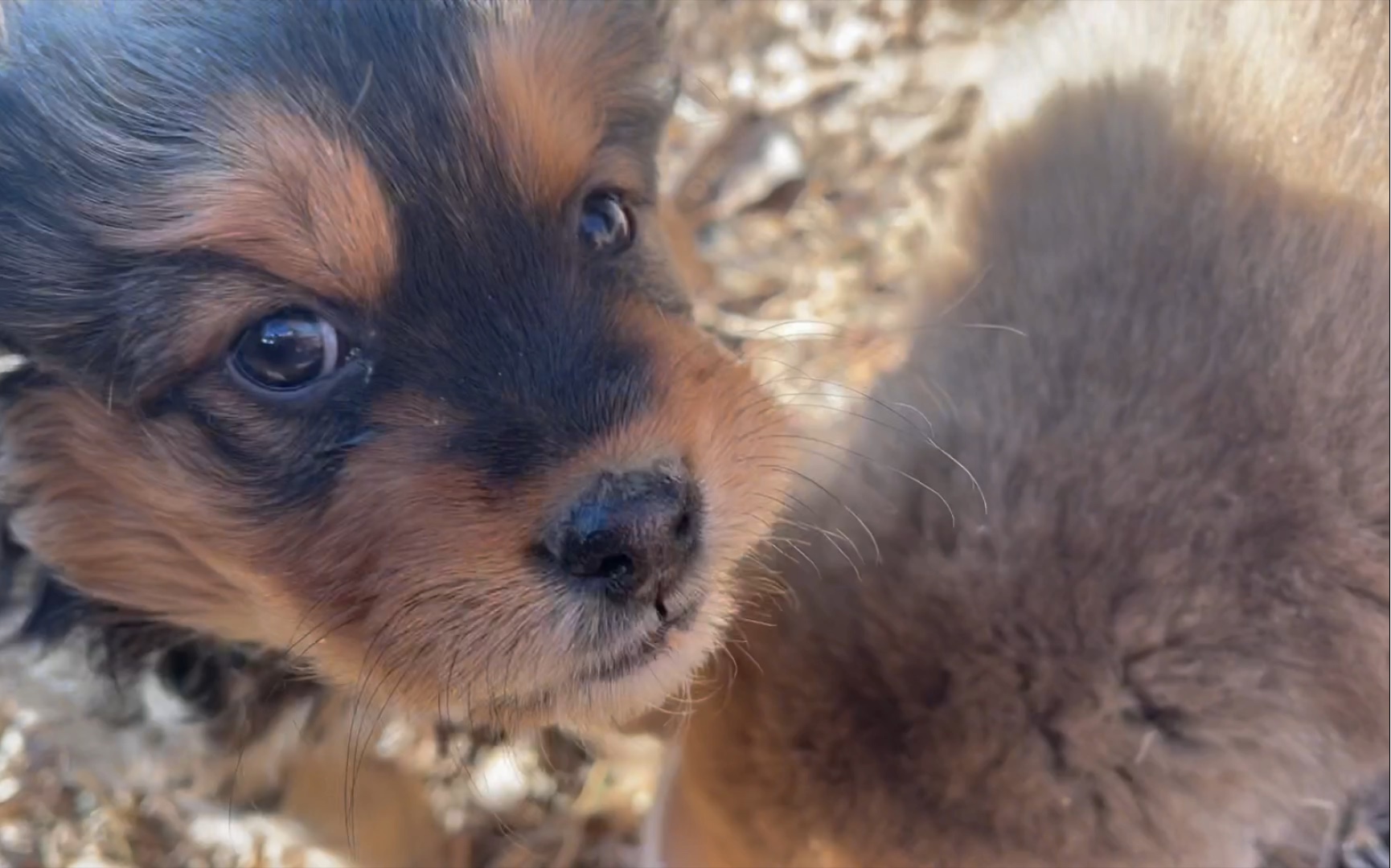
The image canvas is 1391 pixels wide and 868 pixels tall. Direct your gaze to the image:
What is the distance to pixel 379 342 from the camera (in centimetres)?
136

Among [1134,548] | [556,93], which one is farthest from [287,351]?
[1134,548]

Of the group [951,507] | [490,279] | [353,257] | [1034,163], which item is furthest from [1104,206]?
[353,257]

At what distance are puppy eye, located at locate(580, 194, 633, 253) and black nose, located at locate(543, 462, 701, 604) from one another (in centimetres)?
36

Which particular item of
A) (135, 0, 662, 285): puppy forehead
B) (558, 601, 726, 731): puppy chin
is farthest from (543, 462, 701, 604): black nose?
(135, 0, 662, 285): puppy forehead

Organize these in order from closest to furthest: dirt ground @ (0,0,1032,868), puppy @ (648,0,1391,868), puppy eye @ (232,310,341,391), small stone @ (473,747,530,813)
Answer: puppy eye @ (232,310,341,391)
puppy @ (648,0,1391,868)
small stone @ (473,747,530,813)
dirt ground @ (0,0,1032,868)

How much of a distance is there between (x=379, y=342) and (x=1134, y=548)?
3.20ft

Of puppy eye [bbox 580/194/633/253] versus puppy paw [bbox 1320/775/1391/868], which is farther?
puppy paw [bbox 1320/775/1391/868]

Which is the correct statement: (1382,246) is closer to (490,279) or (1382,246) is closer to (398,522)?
(490,279)

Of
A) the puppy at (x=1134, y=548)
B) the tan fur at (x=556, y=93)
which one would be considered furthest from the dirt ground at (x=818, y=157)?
the tan fur at (x=556, y=93)

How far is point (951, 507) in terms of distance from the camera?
5.92 feet

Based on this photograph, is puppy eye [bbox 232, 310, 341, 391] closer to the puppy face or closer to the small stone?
the puppy face

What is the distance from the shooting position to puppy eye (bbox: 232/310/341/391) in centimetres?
136

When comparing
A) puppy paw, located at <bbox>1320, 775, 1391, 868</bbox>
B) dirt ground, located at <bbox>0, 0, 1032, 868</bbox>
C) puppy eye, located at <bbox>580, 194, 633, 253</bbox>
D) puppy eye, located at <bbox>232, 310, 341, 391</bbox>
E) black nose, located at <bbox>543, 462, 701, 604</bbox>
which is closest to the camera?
black nose, located at <bbox>543, 462, 701, 604</bbox>

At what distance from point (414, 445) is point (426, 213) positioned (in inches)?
9.1
